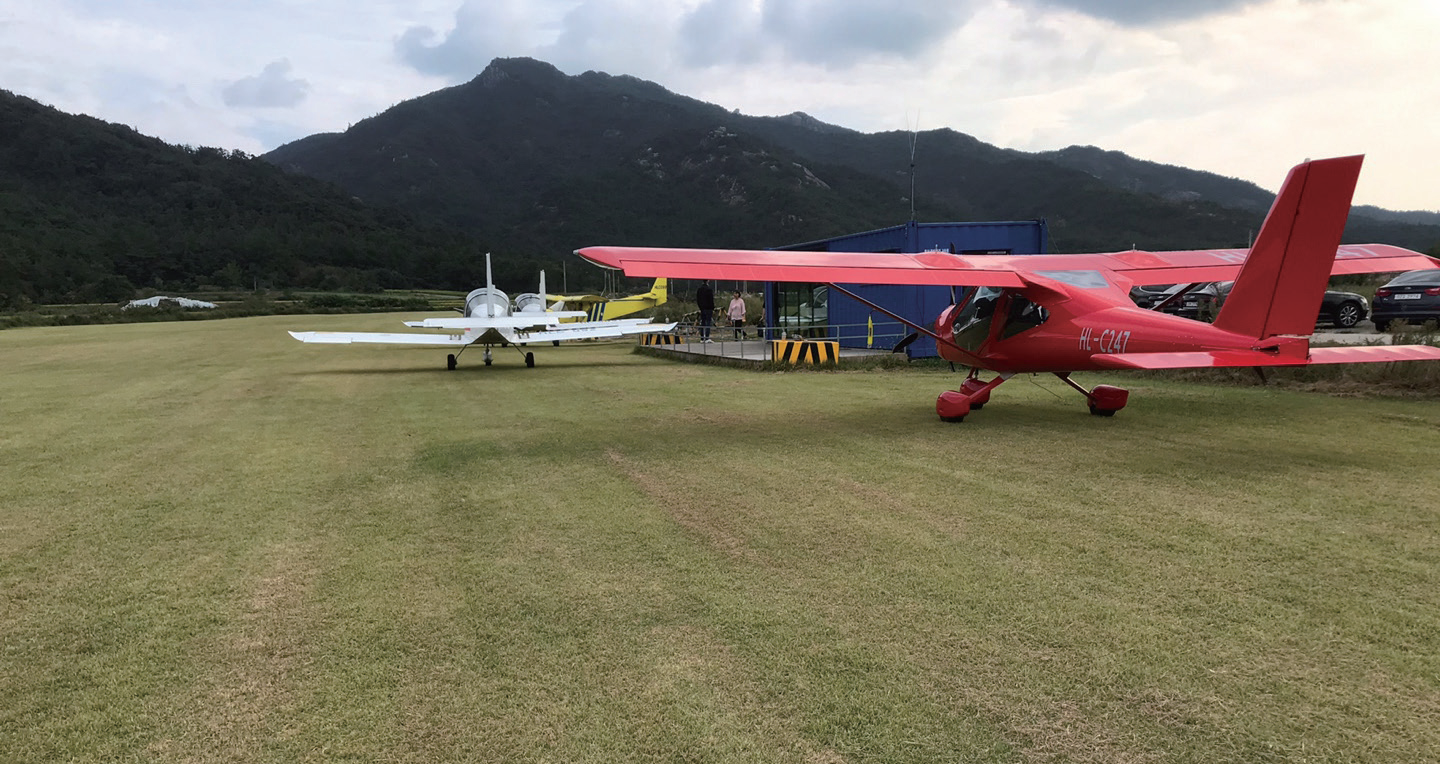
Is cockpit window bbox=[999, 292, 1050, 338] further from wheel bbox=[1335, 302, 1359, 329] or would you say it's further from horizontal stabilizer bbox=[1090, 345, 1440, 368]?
wheel bbox=[1335, 302, 1359, 329]

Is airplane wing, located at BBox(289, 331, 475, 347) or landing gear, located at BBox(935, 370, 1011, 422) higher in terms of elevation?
airplane wing, located at BBox(289, 331, 475, 347)

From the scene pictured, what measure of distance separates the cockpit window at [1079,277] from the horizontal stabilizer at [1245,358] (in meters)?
1.35

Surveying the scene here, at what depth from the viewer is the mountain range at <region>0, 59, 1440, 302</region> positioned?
78125mm

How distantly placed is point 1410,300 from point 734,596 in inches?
855

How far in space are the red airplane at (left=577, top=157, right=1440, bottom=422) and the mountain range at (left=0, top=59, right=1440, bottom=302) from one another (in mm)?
49530

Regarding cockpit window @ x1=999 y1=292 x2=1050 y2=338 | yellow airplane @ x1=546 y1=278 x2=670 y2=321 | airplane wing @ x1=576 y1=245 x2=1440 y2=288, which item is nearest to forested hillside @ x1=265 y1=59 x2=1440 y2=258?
yellow airplane @ x1=546 y1=278 x2=670 y2=321

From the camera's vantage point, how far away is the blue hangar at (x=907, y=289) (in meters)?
16.7

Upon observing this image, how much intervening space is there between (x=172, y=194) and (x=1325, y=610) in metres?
119

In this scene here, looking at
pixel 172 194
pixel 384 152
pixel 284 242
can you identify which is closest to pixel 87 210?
pixel 172 194

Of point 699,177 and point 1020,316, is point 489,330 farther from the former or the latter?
point 699,177

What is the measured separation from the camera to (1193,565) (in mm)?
3875

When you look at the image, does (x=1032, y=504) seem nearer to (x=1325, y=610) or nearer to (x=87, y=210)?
(x=1325, y=610)

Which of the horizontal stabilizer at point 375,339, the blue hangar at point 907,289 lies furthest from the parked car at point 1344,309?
the horizontal stabilizer at point 375,339

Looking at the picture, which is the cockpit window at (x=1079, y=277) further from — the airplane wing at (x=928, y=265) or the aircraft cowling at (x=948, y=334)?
the aircraft cowling at (x=948, y=334)
